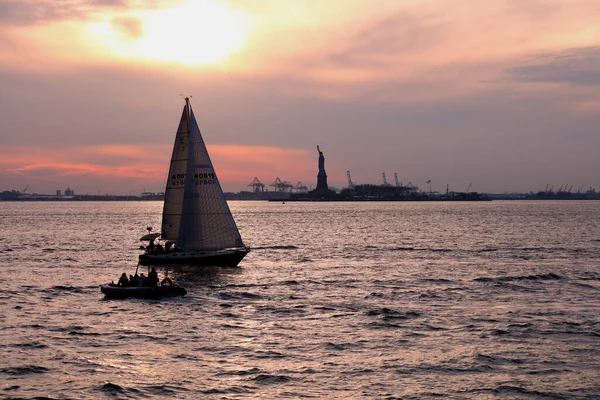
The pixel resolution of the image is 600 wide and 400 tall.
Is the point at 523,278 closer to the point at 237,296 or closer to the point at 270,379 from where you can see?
the point at 237,296

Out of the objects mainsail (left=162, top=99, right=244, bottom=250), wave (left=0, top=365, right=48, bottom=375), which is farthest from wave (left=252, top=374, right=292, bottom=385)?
mainsail (left=162, top=99, right=244, bottom=250)

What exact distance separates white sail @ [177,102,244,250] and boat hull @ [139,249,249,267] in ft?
2.85

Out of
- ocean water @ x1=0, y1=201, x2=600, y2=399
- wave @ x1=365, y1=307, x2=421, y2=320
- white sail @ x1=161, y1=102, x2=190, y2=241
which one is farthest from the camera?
white sail @ x1=161, y1=102, x2=190, y2=241

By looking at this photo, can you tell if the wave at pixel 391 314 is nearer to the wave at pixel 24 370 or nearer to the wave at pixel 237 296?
the wave at pixel 237 296

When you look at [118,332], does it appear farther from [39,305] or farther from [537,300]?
[537,300]

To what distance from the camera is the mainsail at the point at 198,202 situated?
208 ft

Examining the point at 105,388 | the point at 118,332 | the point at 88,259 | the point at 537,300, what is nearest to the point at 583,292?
the point at 537,300

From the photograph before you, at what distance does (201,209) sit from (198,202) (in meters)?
0.74

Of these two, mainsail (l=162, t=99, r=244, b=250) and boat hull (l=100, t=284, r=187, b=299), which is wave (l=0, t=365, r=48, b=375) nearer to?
boat hull (l=100, t=284, r=187, b=299)

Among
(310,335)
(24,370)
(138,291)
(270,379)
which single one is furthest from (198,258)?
(270,379)

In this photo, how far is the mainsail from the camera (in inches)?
2501

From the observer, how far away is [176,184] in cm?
6675

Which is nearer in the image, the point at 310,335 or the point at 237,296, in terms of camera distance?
the point at 310,335

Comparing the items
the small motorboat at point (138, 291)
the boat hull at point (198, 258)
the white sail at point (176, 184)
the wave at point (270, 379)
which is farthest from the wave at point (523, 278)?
the wave at point (270, 379)
